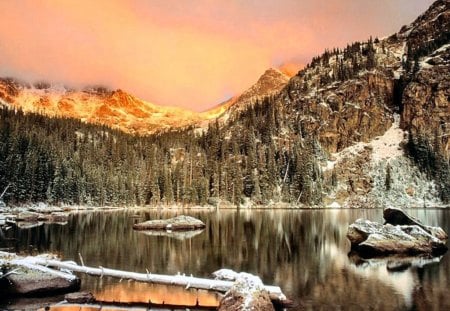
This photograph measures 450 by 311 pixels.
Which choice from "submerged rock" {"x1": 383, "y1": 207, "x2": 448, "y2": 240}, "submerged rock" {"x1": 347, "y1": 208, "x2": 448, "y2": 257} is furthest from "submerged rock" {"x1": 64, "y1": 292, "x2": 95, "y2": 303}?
"submerged rock" {"x1": 383, "y1": 207, "x2": 448, "y2": 240}

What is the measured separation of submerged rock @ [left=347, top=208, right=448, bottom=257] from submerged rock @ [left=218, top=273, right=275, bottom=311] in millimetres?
28015

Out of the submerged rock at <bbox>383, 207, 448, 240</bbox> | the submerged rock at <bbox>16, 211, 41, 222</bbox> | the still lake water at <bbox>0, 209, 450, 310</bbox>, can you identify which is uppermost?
the submerged rock at <bbox>383, 207, 448, 240</bbox>

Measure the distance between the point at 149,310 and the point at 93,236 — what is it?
39589 millimetres

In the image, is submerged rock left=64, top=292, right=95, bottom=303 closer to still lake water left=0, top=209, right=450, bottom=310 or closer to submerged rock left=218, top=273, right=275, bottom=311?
still lake water left=0, top=209, right=450, bottom=310

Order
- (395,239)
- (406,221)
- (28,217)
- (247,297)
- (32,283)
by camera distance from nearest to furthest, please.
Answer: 1. (247,297)
2. (32,283)
3. (395,239)
4. (406,221)
5. (28,217)

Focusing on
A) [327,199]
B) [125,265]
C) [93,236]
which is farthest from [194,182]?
[125,265]

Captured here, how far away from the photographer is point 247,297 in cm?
2139

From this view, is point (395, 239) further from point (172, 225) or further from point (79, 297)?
point (172, 225)

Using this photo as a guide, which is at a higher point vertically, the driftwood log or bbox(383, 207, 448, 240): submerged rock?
bbox(383, 207, 448, 240): submerged rock

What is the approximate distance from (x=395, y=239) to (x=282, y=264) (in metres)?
16.3

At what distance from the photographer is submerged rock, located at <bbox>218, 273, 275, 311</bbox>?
21056 millimetres

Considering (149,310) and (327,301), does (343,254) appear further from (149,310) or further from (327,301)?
(149,310)

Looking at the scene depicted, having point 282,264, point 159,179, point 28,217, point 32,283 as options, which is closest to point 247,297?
point 32,283

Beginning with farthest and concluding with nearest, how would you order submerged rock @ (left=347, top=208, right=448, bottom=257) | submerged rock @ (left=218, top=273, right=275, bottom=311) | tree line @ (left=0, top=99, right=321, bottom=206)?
tree line @ (left=0, top=99, right=321, bottom=206) → submerged rock @ (left=347, top=208, right=448, bottom=257) → submerged rock @ (left=218, top=273, right=275, bottom=311)
